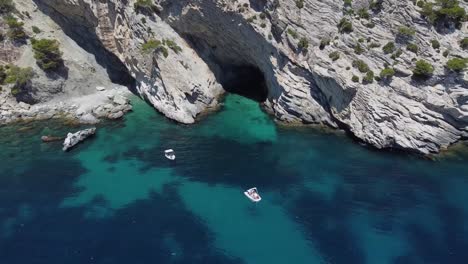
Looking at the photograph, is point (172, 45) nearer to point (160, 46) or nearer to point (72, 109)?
point (160, 46)

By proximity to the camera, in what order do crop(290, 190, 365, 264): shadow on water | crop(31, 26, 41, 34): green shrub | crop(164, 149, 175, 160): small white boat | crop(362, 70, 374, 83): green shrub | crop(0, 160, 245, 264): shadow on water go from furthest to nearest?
1. crop(31, 26, 41, 34): green shrub
2. crop(362, 70, 374, 83): green shrub
3. crop(164, 149, 175, 160): small white boat
4. crop(0, 160, 245, 264): shadow on water
5. crop(290, 190, 365, 264): shadow on water

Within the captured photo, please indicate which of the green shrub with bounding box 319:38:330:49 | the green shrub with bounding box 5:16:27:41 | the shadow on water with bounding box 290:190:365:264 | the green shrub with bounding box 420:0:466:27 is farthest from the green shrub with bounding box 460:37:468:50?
the green shrub with bounding box 5:16:27:41

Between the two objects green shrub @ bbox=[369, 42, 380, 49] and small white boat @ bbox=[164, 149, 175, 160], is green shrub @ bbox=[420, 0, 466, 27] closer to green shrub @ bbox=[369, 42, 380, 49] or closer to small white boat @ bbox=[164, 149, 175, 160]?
green shrub @ bbox=[369, 42, 380, 49]

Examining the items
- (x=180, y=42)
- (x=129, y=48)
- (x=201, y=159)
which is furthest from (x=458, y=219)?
(x=129, y=48)

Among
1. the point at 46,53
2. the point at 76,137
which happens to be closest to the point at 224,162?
the point at 76,137

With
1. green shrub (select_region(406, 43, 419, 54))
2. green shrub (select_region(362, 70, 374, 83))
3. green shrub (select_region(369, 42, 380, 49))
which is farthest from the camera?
green shrub (select_region(369, 42, 380, 49))

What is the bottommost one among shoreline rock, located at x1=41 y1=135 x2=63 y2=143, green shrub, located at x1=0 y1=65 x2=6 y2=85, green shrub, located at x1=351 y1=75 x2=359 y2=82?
shoreline rock, located at x1=41 y1=135 x2=63 y2=143
